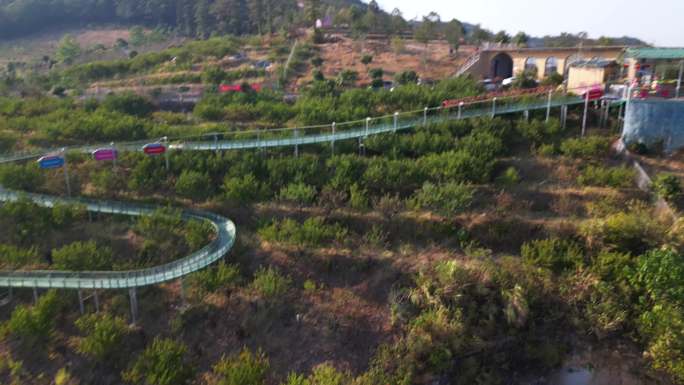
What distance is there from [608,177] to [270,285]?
13.6 meters

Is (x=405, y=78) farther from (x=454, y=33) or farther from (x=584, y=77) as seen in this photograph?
(x=454, y=33)

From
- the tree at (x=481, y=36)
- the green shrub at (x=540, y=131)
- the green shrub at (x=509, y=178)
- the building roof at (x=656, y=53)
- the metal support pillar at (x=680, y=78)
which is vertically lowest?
the green shrub at (x=509, y=178)

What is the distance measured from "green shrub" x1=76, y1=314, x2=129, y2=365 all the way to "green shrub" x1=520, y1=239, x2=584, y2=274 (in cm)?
1254

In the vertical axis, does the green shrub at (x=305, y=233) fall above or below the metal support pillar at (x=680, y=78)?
below

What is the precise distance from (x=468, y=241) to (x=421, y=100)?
12735mm

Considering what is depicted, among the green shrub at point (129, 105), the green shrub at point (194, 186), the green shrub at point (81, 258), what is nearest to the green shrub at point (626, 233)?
the green shrub at point (194, 186)

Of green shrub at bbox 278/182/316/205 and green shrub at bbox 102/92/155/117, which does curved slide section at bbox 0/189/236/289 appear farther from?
green shrub at bbox 102/92/155/117

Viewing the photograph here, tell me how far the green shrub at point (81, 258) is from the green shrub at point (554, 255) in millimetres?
13888

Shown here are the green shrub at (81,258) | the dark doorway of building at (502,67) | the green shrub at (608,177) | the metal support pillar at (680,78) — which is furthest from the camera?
the dark doorway of building at (502,67)

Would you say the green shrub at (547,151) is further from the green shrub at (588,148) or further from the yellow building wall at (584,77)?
the yellow building wall at (584,77)

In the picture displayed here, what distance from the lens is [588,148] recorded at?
72.2ft

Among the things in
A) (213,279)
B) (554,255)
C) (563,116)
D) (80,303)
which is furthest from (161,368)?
(563,116)

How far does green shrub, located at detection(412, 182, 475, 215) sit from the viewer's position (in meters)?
19.0

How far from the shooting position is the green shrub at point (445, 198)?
18970mm
